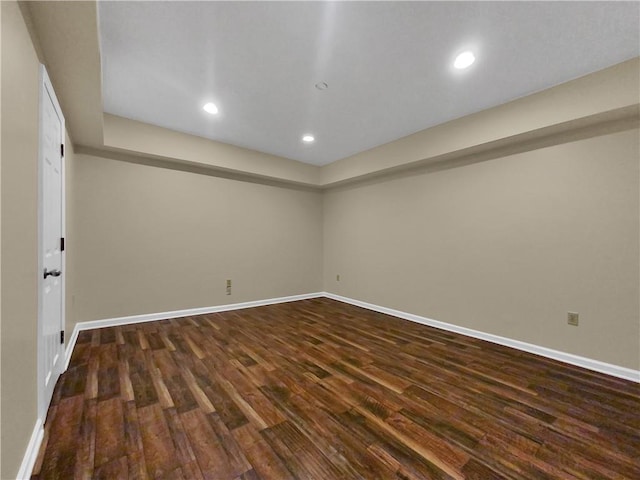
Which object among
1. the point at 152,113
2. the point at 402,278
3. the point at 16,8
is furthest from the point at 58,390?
the point at 402,278

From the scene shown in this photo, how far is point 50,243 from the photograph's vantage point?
1902 mm

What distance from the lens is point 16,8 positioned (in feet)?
3.89

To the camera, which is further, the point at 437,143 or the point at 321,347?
the point at 437,143

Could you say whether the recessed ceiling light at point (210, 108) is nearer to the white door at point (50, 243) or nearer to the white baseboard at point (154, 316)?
the white door at point (50, 243)

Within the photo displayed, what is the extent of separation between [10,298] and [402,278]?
13.1 ft

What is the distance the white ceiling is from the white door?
2.28 feet

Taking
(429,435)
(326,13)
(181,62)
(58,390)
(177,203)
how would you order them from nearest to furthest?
(429,435) < (326,13) < (58,390) < (181,62) < (177,203)

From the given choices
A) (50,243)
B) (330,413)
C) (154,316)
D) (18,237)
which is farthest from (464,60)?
(154,316)

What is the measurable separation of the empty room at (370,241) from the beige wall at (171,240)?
3 centimetres

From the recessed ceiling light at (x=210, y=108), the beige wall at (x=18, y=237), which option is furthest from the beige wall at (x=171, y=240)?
the beige wall at (x=18, y=237)

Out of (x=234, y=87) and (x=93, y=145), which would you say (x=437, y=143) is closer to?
(x=234, y=87)

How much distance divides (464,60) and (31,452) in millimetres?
3743

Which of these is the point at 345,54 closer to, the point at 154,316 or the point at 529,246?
the point at 529,246

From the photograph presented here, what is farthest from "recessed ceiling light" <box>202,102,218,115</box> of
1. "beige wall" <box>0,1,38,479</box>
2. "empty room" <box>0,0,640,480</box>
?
"beige wall" <box>0,1,38,479</box>
